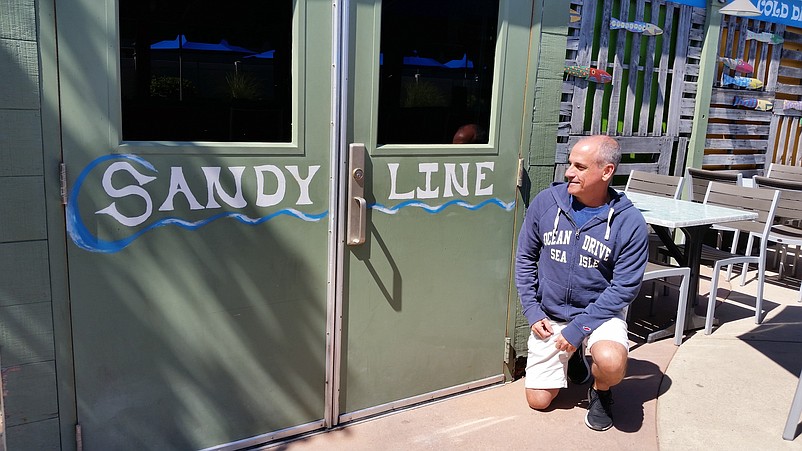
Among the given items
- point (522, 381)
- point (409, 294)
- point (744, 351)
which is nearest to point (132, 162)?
point (409, 294)

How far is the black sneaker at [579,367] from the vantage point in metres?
3.68

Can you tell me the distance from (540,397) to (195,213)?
1979mm

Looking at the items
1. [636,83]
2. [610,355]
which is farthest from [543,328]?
[636,83]

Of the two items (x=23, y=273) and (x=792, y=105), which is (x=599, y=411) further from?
(x=792, y=105)

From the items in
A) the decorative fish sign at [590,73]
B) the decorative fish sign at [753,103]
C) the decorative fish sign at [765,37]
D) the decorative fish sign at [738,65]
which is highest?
the decorative fish sign at [765,37]

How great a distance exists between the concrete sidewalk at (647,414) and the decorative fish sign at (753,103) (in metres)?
4.23

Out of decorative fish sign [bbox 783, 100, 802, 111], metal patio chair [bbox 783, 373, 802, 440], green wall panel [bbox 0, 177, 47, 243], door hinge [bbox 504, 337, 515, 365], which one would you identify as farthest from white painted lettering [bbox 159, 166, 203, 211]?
decorative fish sign [bbox 783, 100, 802, 111]

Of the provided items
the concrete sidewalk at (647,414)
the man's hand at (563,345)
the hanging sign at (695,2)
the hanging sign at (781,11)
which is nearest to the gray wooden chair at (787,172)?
the hanging sign at (781,11)

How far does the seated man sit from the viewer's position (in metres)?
3.13

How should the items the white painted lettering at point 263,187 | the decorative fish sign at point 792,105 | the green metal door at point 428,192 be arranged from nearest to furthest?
the white painted lettering at point 263,187 → the green metal door at point 428,192 → the decorative fish sign at point 792,105

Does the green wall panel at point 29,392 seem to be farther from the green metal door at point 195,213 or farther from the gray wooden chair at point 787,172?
the gray wooden chair at point 787,172

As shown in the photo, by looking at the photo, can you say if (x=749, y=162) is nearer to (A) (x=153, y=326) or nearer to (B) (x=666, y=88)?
(B) (x=666, y=88)

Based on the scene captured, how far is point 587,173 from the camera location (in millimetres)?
3135

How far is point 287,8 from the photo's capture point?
2715 millimetres
